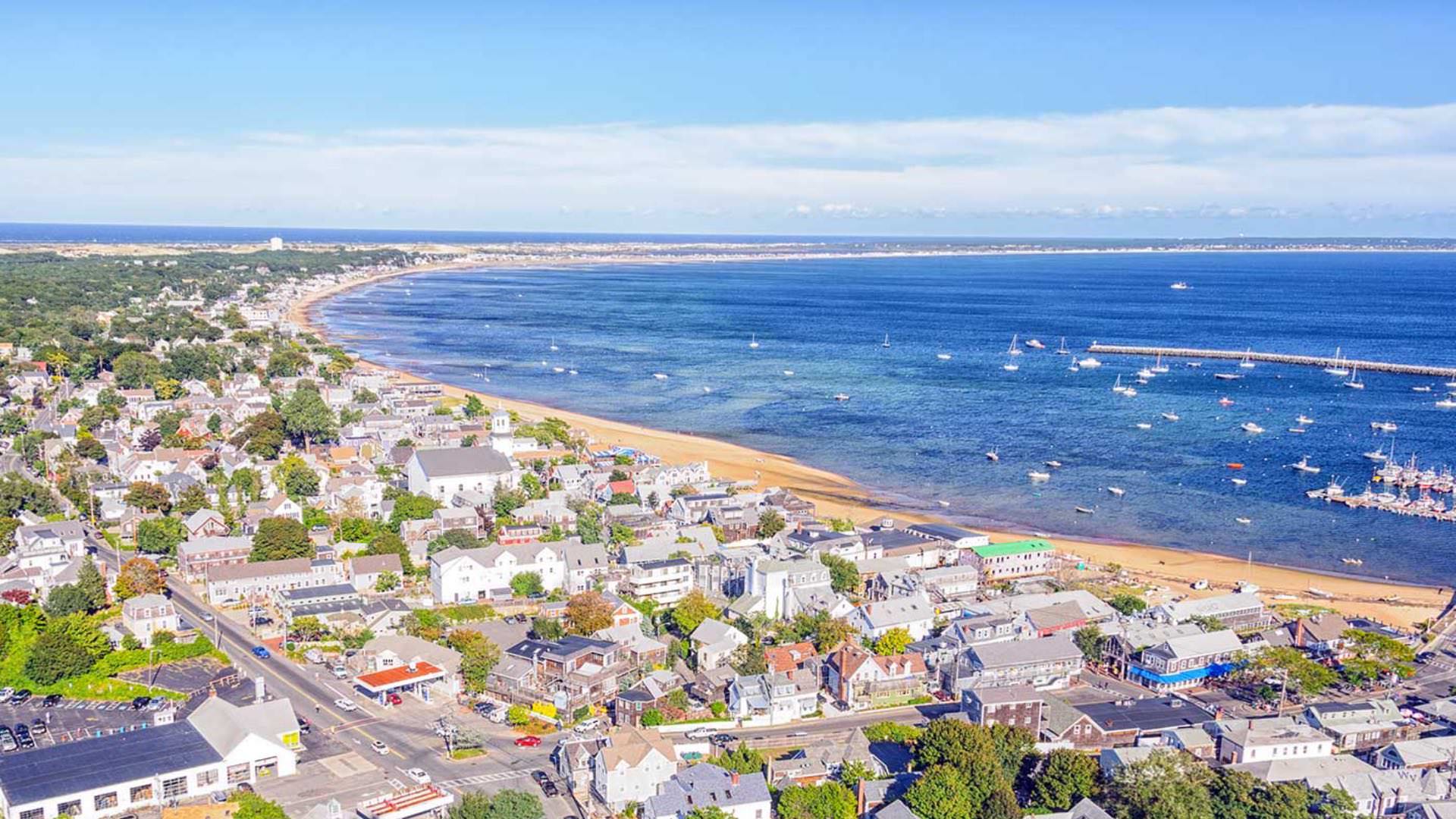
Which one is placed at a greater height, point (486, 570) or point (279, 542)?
point (279, 542)

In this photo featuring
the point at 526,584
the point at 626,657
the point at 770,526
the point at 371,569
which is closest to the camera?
the point at 626,657

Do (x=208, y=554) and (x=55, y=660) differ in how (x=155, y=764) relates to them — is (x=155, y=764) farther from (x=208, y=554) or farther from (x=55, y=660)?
(x=208, y=554)

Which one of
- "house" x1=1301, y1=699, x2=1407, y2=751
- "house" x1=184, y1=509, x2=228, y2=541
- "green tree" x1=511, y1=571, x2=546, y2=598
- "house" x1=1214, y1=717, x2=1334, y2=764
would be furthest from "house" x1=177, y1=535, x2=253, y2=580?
"house" x1=1301, y1=699, x2=1407, y2=751

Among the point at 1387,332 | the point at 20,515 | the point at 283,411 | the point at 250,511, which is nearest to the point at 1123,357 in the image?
the point at 1387,332

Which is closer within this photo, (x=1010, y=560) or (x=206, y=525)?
(x=1010, y=560)

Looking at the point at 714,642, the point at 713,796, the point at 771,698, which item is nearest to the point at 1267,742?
the point at 771,698

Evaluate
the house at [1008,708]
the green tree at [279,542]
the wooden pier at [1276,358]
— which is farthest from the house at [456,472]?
the wooden pier at [1276,358]
